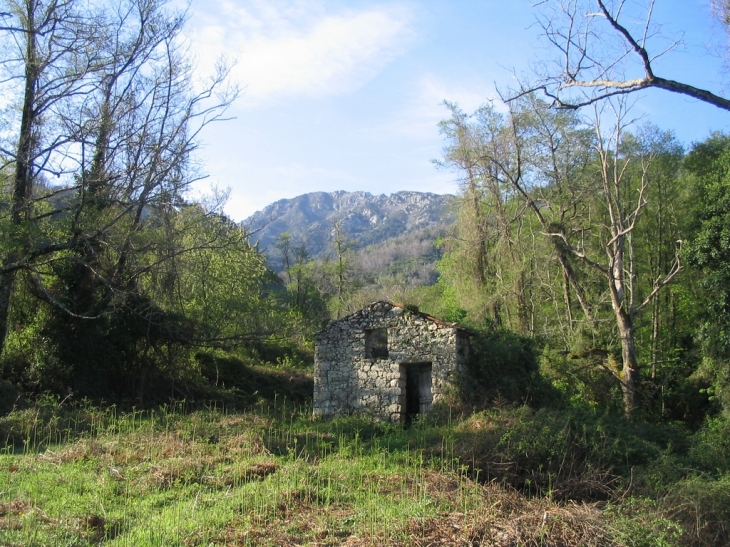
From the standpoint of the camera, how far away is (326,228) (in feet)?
511

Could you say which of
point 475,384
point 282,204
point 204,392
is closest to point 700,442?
point 475,384

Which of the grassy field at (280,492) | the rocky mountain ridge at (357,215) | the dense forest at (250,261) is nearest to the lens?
the grassy field at (280,492)

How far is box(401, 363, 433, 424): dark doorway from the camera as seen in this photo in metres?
15.8

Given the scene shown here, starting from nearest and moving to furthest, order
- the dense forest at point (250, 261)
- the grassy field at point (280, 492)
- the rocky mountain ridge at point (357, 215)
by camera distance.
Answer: the grassy field at point (280, 492)
the dense forest at point (250, 261)
the rocky mountain ridge at point (357, 215)

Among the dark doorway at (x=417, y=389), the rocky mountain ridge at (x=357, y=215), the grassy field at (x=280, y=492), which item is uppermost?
the rocky mountain ridge at (x=357, y=215)

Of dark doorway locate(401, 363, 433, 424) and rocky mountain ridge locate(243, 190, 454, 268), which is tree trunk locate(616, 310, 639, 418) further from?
rocky mountain ridge locate(243, 190, 454, 268)

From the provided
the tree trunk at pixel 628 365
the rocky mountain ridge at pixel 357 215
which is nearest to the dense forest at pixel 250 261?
the tree trunk at pixel 628 365

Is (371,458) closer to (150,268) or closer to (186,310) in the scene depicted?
(150,268)

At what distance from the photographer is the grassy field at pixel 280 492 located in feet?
22.7

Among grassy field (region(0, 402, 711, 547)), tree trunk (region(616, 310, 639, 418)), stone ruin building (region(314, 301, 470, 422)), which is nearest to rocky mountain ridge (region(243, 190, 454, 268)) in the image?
tree trunk (region(616, 310, 639, 418))

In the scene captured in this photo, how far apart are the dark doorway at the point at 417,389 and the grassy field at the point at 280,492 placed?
2529 mm

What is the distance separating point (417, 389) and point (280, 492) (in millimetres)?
8555

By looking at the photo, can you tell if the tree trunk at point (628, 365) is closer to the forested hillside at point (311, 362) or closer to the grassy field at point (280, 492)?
the forested hillside at point (311, 362)

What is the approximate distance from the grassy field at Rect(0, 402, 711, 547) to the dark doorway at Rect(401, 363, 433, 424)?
8.30 feet
